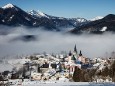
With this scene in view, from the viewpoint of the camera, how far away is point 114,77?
400 feet

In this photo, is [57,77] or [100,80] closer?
[100,80]

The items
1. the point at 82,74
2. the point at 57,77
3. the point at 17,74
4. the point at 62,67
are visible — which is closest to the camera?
the point at 82,74

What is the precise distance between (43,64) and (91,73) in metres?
65.3

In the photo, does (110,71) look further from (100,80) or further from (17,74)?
(17,74)

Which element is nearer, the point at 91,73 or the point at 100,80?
the point at 100,80

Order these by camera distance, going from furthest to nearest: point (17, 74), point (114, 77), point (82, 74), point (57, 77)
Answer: point (17, 74) < point (57, 77) < point (82, 74) < point (114, 77)

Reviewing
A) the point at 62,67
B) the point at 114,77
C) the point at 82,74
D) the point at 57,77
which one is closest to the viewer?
the point at 114,77

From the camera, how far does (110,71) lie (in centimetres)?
13262

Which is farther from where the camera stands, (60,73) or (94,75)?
(60,73)

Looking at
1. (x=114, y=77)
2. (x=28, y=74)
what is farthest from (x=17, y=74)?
(x=114, y=77)

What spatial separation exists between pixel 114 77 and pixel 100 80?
4.67 metres

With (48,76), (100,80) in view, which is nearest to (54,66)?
(48,76)

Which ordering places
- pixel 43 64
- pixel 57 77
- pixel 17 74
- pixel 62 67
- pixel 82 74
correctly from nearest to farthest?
pixel 82 74
pixel 57 77
pixel 17 74
pixel 62 67
pixel 43 64

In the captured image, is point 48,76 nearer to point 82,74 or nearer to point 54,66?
point 82,74
